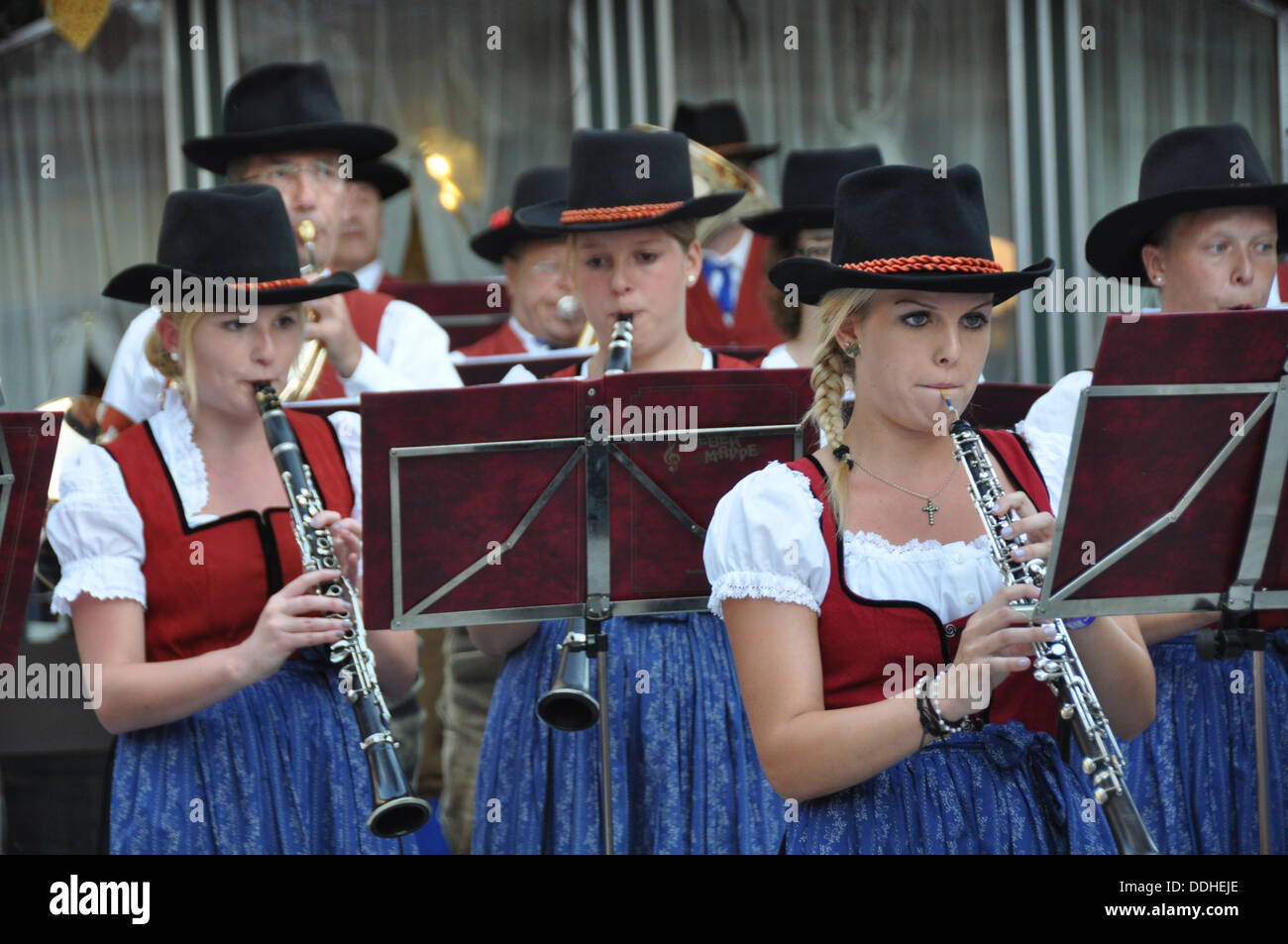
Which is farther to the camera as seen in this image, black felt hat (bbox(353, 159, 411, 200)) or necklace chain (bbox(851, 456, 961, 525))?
black felt hat (bbox(353, 159, 411, 200))

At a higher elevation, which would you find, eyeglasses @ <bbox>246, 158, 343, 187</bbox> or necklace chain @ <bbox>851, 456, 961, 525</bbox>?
eyeglasses @ <bbox>246, 158, 343, 187</bbox>

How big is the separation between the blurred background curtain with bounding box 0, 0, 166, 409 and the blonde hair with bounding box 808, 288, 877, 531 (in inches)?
209

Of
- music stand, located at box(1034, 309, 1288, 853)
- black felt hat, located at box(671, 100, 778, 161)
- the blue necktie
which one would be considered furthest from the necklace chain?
black felt hat, located at box(671, 100, 778, 161)

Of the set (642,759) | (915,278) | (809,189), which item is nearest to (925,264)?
(915,278)

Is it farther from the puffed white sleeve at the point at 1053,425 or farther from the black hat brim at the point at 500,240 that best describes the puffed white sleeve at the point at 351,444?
the black hat brim at the point at 500,240

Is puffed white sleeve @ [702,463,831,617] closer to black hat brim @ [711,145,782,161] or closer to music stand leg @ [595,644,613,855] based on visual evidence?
music stand leg @ [595,644,613,855]

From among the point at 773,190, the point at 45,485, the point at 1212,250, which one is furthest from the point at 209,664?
the point at 773,190

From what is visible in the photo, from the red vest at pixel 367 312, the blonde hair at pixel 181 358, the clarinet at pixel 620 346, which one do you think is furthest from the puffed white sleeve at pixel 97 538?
the red vest at pixel 367 312

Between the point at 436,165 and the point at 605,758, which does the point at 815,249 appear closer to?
the point at 605,758

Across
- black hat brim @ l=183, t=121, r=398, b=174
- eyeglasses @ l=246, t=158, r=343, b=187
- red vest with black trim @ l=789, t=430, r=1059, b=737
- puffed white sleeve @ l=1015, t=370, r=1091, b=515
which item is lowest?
red vest with black trim @ l=789, t=430, r=1059, b=737

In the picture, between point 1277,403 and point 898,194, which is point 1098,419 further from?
point 898,194

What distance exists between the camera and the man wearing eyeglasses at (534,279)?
19.5 feet

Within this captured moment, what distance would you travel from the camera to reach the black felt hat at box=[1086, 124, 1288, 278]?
408 cm

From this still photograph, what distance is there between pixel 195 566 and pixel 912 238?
5.27ft
